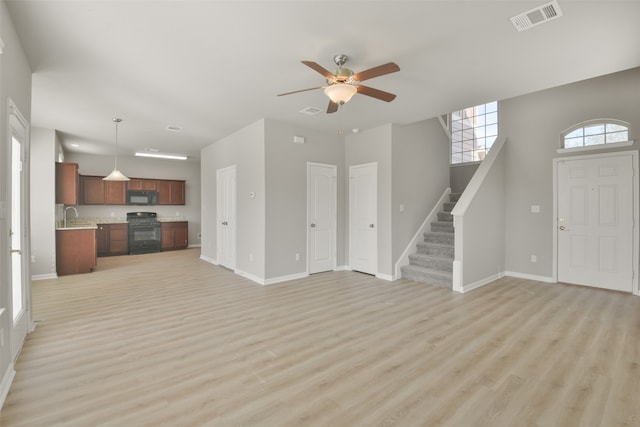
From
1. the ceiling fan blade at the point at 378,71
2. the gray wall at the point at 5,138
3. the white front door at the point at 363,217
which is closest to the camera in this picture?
the gray wall at the point at 5,138

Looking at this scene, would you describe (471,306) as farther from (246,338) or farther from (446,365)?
(246,338)

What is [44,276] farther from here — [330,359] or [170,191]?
[330,359]

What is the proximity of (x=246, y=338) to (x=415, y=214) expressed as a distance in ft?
13.2

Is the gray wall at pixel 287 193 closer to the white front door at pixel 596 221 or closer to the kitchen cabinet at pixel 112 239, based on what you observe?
the white front door at pixel 596 221

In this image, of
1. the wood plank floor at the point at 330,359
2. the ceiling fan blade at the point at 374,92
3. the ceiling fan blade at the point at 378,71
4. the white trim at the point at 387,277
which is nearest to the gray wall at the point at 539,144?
the wood plank floor at the point at 330,359

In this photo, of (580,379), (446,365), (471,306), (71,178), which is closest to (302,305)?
(446,365)

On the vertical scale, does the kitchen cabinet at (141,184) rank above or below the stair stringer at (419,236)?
above

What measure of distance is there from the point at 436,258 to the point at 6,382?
17.3 ft

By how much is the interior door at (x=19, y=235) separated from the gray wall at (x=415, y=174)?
4814 millimetres

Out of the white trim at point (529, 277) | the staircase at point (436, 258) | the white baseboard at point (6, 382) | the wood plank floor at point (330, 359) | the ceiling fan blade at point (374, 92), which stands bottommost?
the wood plank floor at point (330, 359)

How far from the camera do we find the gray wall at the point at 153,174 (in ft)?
27.4

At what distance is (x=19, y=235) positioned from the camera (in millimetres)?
2883

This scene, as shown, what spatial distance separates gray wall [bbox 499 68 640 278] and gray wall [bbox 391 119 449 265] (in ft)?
3.98

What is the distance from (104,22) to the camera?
8.16 feet
